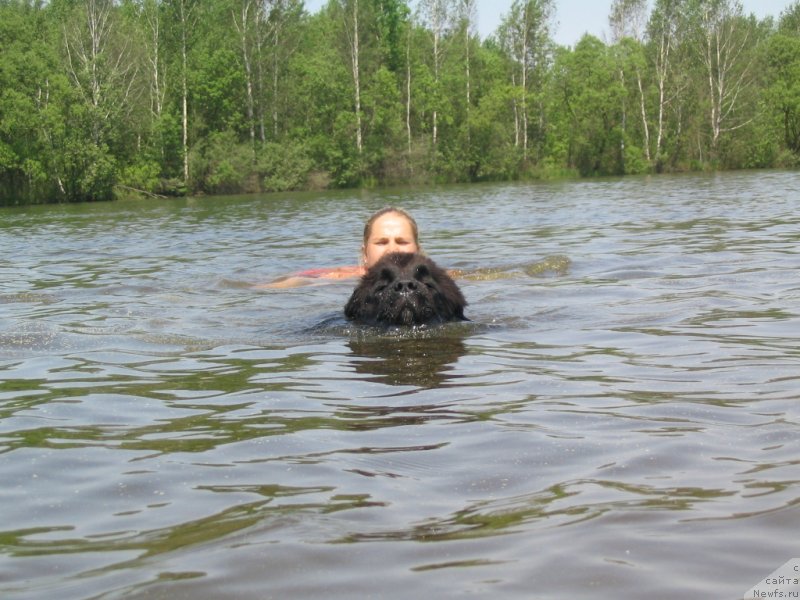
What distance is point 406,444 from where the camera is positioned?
3844 mm

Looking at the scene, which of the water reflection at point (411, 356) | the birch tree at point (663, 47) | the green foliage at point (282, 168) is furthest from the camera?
the birch tree at point (663, 47)

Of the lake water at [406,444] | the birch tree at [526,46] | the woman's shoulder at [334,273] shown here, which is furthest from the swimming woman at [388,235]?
the birch tree at [526,46]

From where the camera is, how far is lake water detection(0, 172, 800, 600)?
2580mm

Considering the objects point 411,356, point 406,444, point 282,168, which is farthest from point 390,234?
point 282,168

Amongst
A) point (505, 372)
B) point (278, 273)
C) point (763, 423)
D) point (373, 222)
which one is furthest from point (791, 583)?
point (278, 273)

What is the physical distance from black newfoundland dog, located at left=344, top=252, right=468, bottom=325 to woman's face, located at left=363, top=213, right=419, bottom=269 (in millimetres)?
1219

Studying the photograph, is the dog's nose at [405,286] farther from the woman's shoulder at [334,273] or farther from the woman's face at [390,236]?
the woman's shoulder at [334,273]

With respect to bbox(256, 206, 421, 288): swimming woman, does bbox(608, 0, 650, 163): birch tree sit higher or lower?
higher

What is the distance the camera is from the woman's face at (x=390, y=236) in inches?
325

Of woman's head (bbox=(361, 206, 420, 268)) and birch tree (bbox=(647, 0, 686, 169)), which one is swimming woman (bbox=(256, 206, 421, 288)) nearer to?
Result: woman's head (bbox=(361, 206, 420, 268))

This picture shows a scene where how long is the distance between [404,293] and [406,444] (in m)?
2.97

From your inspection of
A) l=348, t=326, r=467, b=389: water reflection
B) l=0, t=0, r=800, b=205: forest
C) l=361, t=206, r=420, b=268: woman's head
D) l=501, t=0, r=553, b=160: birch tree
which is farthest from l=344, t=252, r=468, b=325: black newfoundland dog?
l=501, t=0, r=553, b=160: birch tree

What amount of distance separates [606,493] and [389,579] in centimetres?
96

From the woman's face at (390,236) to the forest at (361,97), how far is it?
3904 centimetres
